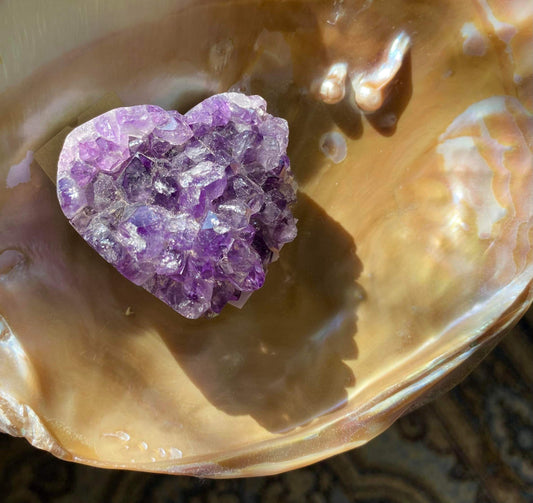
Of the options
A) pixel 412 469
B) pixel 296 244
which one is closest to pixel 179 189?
pixel 296 244

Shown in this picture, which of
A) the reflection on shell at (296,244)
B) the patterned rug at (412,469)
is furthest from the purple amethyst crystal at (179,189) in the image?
the patterned rug at (412,469)

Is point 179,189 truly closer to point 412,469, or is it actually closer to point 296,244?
point 296,244

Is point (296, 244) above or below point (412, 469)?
above

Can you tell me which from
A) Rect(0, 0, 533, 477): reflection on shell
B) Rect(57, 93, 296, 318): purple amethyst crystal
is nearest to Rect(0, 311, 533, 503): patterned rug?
Rect(0, 0, 533, 477): reflection on shell

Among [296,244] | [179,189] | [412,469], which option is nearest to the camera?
[179,189]

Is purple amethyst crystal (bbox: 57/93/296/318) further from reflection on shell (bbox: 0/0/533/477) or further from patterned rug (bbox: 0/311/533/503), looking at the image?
patterned rug (bbox: 0/311/533/503)

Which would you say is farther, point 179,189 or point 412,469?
point 412,469
